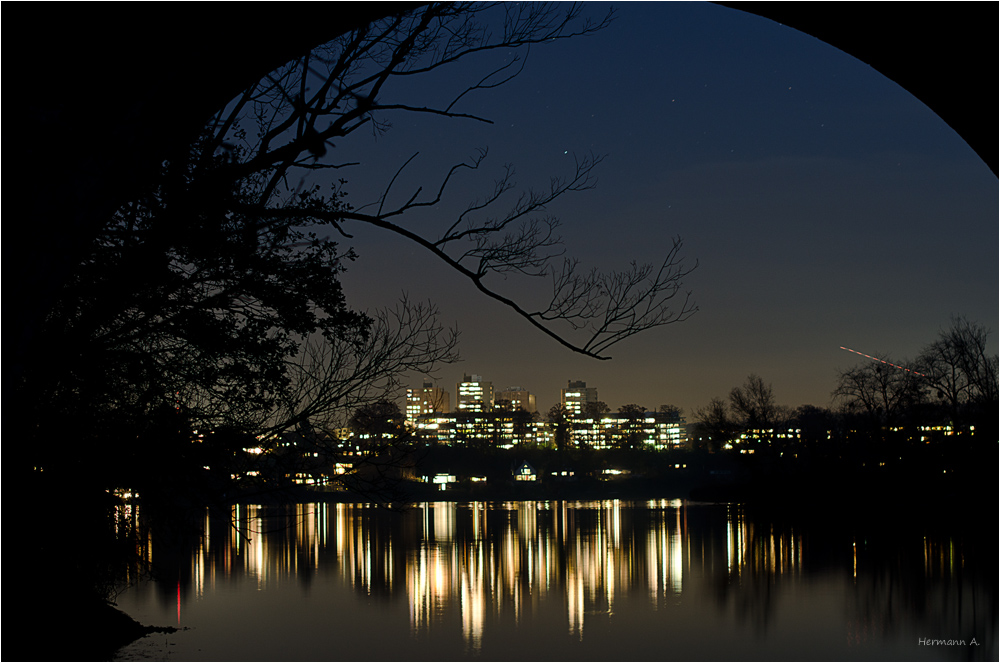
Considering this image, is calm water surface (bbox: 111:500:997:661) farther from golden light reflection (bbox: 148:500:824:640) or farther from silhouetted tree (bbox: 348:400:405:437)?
silhouetted tree (bbox: 348:400:405:437)

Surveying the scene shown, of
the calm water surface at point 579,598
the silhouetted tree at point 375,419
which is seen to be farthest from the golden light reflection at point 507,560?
the silhouetted tree at point 375,419

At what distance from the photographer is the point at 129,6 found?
2578 mm

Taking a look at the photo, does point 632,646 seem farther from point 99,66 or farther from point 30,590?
point 99,66

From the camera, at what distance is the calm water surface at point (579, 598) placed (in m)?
19.7

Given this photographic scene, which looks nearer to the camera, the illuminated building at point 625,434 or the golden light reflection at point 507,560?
the golden light reflection at point 507,560

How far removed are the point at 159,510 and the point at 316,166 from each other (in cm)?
342

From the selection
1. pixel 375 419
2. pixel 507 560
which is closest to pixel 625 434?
pixel 507 560

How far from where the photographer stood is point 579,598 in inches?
1025

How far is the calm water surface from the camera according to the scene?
1967cm

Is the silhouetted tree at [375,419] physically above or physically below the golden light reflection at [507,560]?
above

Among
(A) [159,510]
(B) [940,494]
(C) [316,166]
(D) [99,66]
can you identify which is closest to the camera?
(D) [99,66]

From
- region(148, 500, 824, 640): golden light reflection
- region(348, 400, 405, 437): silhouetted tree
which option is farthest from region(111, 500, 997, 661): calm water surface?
region(348, 400, 405, 437): silhouetted tree

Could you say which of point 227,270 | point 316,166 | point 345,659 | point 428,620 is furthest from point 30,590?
point 428,620

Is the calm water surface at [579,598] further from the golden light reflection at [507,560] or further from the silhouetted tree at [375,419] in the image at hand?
the silhouetted tree at [375,419]
